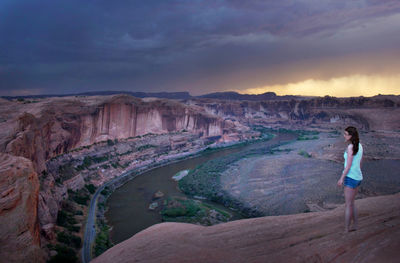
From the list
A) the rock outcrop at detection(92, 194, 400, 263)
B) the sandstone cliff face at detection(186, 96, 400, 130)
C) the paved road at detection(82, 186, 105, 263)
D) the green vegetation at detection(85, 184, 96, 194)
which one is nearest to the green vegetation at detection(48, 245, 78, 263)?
the paved road at detection(82, 186, 105, 263)

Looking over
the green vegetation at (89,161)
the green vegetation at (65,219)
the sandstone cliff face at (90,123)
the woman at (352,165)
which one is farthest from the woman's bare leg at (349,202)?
Answer: the green vegetation at (89,161)

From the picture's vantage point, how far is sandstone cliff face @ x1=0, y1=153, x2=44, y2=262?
6.83m

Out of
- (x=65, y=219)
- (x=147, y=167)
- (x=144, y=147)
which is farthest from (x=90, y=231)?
(x=144, y=147)

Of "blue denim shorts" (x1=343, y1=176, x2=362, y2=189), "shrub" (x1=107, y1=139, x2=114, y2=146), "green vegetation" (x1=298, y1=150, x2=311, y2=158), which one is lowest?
"green vegetation" (x1=298, y1=150, x2=311, y2=158)

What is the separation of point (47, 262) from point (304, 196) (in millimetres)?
16699

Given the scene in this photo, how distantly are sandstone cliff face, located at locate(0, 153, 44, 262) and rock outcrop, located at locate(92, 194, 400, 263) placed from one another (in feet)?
7.80

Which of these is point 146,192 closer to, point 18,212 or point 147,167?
point 147,167

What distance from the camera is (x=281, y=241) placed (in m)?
5.53

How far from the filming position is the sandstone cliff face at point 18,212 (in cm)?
683

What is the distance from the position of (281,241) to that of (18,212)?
800 cm

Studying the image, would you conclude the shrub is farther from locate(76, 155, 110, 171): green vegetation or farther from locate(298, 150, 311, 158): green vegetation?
locate(298, 150, 311, 158): green vegetation

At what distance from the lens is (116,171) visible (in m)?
27.8

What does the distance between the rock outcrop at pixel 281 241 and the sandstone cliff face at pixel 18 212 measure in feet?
7.80

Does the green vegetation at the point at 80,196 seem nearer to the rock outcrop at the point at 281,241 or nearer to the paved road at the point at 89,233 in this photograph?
the paved road at the point at 89,233
